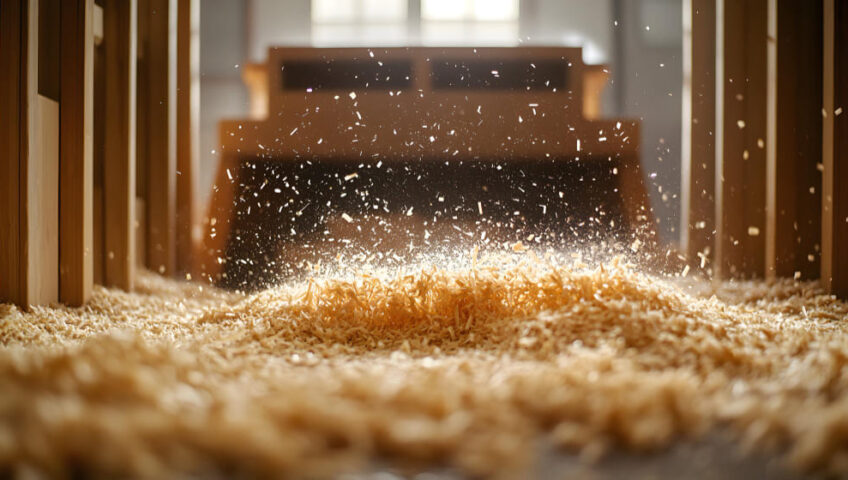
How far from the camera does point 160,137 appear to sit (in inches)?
85.9

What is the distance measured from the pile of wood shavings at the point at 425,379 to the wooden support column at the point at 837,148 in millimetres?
359

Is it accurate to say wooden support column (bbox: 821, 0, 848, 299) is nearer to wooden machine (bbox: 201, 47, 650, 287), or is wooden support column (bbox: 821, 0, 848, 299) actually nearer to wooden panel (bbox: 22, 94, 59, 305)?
wooden machine (bbox: 201, 47, 650, 287)

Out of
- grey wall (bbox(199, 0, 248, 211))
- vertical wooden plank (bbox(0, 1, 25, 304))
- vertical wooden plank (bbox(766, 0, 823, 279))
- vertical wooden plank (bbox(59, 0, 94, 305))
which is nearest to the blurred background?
grey wall (bbox(199, 0, 248, 211))

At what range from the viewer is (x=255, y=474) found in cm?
49

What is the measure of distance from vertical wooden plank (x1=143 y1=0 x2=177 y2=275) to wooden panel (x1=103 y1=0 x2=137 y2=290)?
12.7 inches

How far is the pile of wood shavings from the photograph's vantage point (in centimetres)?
52

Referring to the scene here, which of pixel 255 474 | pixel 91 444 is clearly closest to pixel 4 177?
pixel 91 444

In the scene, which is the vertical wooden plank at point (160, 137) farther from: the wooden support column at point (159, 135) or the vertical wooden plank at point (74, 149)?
the vertical wooden plank at point (74, 149)

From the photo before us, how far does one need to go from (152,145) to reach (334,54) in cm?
80

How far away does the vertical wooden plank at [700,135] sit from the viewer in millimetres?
2254

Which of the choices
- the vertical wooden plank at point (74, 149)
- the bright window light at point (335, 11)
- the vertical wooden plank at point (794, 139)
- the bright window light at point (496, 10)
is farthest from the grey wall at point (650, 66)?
the vertical wooden plank at point (74, 149)

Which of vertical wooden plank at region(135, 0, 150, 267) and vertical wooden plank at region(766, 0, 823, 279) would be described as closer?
vertical wooden plank at region(766, 0, 823, 279)

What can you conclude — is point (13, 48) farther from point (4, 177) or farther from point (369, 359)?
point (369, 359)

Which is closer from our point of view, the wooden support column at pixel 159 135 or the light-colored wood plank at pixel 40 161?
the light-colored wood plank at pixel 40 161
